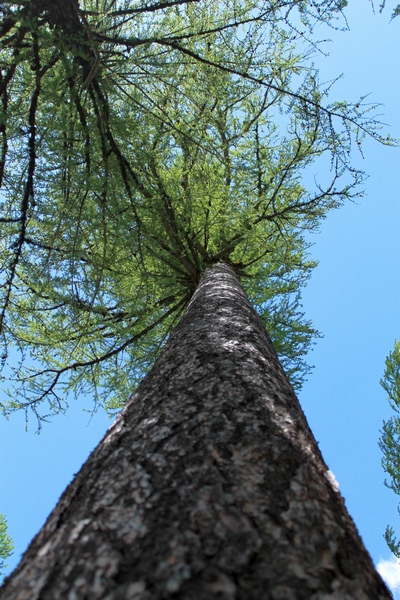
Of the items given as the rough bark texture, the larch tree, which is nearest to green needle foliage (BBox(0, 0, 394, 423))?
the larch tree

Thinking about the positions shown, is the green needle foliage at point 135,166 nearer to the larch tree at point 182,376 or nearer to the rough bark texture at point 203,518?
the larch tree at point 182,376

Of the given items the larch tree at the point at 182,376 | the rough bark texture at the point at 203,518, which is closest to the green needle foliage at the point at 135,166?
the larch tree at the point at 182,376

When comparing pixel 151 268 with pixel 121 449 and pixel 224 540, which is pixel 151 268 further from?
pixel 224 540

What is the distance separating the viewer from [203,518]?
956 mm

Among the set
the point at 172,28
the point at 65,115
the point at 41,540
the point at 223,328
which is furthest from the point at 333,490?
the point at 172,28

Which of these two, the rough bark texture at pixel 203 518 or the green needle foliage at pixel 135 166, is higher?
the green needle foliage at pixel 135 166

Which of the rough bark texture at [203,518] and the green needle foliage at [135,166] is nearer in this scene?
the rough bark texture at [203,518]

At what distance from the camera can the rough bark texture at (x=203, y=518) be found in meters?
0.82

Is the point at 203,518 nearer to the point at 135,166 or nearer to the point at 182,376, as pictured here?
the point at 182,376

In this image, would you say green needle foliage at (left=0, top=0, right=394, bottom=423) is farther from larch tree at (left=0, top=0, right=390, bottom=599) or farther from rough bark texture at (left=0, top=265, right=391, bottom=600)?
rough bark texture at (left=0, top=265, right=391, bottom=600)

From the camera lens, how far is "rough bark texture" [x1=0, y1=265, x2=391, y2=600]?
2.69 feet

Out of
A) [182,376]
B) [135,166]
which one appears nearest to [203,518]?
[182,376]

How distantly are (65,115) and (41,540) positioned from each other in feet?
9.07

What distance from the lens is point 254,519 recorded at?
971mm
